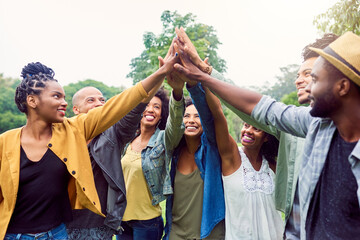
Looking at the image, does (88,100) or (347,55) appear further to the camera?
(88,100)

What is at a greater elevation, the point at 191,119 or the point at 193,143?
the point at 191,119

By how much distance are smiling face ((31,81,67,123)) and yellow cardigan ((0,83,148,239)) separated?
0.10 metres

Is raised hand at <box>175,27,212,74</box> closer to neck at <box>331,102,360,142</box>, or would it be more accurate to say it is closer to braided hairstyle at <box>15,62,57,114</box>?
braided hairstyle at <box>15,62,57,114</box>

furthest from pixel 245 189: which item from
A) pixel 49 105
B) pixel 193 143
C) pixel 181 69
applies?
pixel 49 105

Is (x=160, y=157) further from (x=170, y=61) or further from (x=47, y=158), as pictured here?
(x=47, y=158)

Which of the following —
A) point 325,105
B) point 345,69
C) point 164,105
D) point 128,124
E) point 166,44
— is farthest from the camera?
point 166,44

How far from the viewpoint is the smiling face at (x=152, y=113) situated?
3.61 metres

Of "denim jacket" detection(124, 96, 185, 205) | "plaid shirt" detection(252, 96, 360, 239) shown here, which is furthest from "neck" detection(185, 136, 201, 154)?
"plaid shirt" detection(252, 96, 360, 239)

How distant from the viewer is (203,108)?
9.52 feet

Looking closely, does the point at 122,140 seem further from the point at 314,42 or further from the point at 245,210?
the point at 314,42

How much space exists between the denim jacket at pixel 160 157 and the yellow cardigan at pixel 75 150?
2.02 ft

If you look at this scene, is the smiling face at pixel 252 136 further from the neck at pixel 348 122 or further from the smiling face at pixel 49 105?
the smiling face at pixel 49 105

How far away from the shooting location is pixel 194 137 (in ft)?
10.7

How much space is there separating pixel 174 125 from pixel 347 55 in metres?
1.71
